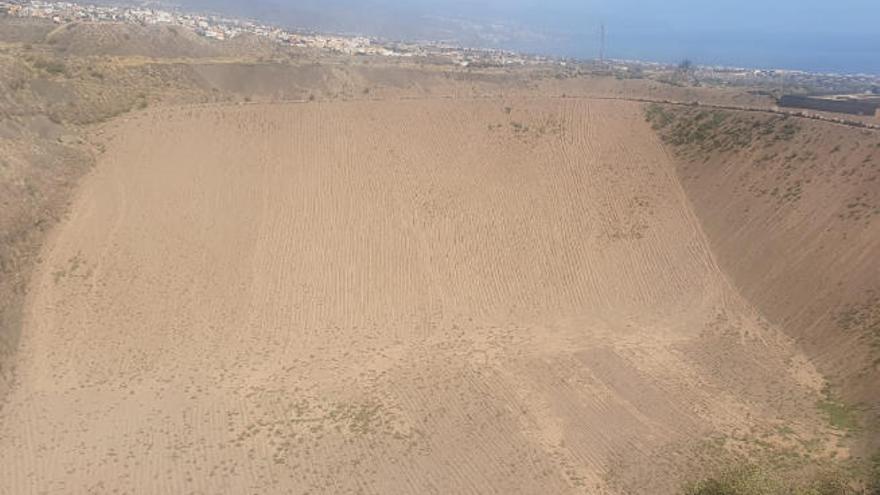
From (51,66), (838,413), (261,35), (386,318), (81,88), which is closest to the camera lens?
(838,413)

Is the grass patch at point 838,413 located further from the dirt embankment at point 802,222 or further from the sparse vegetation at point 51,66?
the sparse vegetation at point 51,66

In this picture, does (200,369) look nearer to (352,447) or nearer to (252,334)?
(252,334)

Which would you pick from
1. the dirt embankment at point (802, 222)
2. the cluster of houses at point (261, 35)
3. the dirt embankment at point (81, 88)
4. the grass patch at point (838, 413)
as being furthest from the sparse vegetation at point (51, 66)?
the grass patch at point (838, 413)

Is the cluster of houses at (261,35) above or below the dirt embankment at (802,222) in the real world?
above

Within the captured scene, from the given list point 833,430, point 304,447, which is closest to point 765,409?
point 833,430

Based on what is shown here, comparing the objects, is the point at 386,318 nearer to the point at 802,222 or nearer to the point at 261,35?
the point at 802,222

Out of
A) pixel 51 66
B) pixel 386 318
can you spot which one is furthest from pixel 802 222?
pixel 51 66
